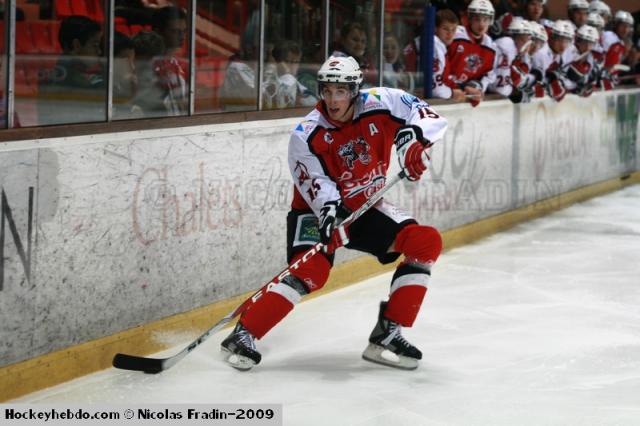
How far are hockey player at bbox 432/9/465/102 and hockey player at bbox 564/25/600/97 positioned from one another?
6.59 ft

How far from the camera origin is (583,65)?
8.60 metres

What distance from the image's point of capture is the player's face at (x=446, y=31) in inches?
262

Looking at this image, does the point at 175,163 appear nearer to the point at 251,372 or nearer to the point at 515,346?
the point at 251,372

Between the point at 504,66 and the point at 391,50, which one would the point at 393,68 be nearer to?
the point at 391,50

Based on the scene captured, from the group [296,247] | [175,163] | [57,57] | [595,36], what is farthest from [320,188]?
[595,36]

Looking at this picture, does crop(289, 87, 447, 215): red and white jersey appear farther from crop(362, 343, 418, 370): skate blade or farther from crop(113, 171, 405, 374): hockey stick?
crop(362, 343, 418, 370): skate blade

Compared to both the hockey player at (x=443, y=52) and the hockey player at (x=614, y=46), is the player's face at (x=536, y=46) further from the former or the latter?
the hockey player at (x=443, y=52)

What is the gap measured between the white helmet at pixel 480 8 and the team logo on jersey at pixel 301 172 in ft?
10.8

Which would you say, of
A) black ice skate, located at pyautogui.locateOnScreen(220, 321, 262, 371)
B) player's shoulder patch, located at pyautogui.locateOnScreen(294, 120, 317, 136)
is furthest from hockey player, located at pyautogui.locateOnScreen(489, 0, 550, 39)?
black ice skate, located at pyautogui.locateOnScreen(220, 321, 262, 371)

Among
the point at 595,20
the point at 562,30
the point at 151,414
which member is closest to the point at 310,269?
the point at 151,414

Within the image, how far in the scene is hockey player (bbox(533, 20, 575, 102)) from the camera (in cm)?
805

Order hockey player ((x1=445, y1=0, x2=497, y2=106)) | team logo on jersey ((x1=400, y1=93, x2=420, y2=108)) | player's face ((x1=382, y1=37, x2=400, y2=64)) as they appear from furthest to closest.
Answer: hockey player ((x1=445, y1=0, x2=497, y2=106))
player's face ((x1=382, y1=37, x2=400, y2=64))
team logo on jersey ((x1=400, y1=93, x2=420, y2=108))

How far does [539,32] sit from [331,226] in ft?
14.7

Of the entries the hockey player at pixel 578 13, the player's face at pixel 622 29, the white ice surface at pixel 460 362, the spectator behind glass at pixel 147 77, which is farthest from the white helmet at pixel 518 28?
the spectator behind glass at pixel 147 77
